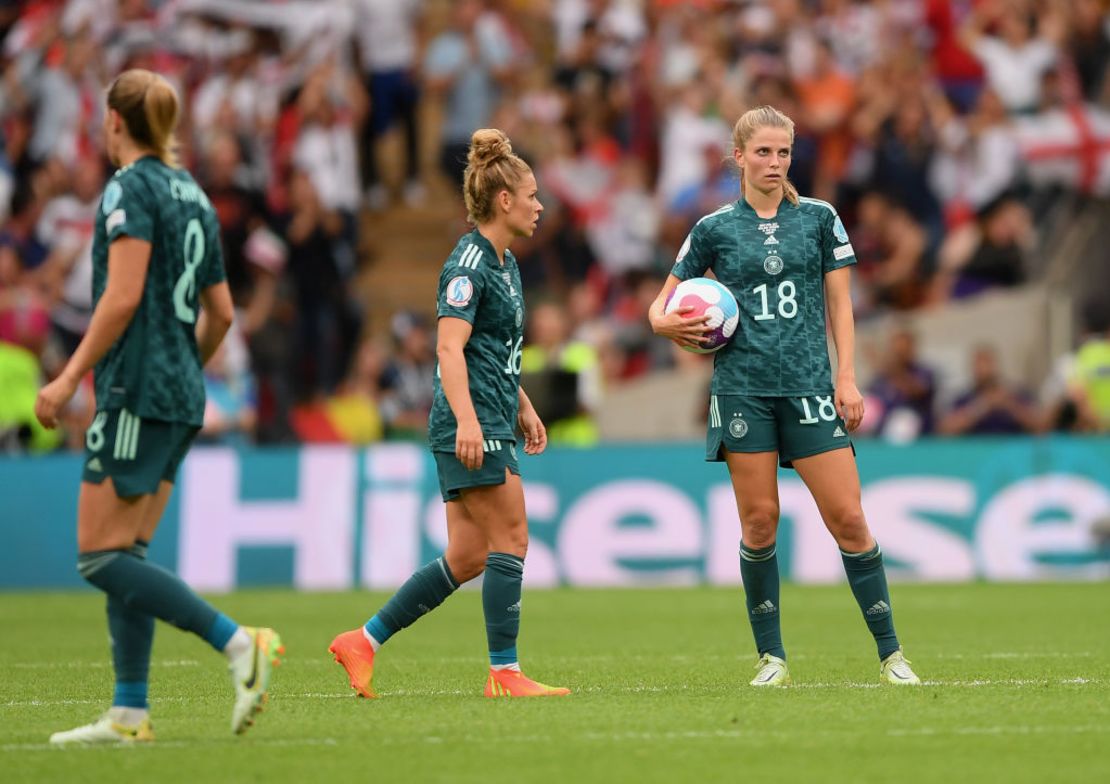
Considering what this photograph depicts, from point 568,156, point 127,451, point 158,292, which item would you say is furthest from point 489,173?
point 568,156

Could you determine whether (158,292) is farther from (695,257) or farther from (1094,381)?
(1094,381)

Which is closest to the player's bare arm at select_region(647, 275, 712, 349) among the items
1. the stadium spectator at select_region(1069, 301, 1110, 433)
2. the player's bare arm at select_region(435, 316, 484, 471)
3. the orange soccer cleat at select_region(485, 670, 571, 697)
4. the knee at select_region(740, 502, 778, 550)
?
the knee at select_region(740, 502, 778, 550)

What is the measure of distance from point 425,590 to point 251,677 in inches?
65.2

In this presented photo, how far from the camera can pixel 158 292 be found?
645cm

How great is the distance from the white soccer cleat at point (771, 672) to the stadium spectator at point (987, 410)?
382 inches

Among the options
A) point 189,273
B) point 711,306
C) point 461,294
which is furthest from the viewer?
point 711,306

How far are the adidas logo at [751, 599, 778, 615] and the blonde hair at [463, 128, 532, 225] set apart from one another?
78.5 inches

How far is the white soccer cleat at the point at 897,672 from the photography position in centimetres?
797

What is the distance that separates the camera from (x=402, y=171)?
22.1 m

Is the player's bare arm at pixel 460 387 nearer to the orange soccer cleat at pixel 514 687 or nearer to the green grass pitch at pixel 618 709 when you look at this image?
the orange soccer cleat at pixel 514 687

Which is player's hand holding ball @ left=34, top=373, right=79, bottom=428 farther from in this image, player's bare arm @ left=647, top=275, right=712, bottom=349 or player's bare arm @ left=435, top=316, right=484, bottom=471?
player's bare arm @ left=647, top=275, right=712, bottom=349

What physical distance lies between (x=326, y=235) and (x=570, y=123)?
3179 mm

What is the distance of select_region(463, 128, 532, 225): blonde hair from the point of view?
25.6ft

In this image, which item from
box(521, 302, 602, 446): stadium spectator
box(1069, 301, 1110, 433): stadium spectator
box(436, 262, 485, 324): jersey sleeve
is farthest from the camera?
box(1069, 301, 1110, 433): stadium spectator
